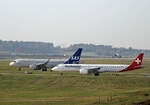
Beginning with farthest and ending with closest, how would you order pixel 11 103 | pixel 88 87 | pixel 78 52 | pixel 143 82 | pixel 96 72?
pixel 78 52, pixel 96 72, pixel 143 82, pixel 88 87, pixel 11 103

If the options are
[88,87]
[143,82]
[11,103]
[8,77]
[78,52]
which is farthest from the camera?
[78,52]

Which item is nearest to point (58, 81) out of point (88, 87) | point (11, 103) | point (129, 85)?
point (88, 87)

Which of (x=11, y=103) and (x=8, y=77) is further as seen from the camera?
(x=8, y=77)

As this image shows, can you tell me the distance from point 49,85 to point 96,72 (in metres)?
21.3

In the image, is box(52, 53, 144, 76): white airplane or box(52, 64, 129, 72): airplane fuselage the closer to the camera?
box(52, 53, 144, 76): white airplane

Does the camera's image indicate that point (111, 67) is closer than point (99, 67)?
No

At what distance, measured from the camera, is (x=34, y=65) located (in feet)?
378

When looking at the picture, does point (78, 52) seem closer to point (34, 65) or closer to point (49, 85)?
point (34, 65)

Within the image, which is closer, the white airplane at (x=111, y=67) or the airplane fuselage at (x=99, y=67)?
the white airplane at (x=111, y=67)

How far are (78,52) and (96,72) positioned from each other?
814 inches

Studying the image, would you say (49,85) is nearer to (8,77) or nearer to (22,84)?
(22,84)

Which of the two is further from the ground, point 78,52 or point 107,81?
point 78,52

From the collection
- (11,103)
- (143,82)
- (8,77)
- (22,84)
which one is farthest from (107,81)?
(11,103)

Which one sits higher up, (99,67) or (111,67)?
(99,67)
